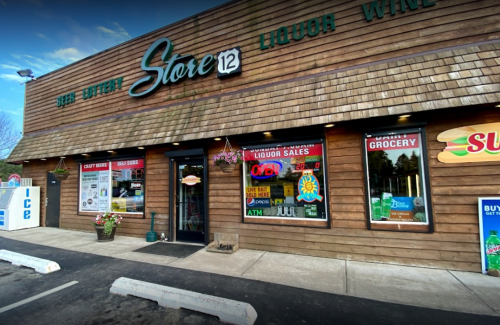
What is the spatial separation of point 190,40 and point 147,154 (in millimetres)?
3721

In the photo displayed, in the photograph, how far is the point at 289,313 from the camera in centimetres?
294

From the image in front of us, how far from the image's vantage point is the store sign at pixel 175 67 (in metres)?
6.17

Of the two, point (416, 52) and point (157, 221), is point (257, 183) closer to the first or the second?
point (157, 221)

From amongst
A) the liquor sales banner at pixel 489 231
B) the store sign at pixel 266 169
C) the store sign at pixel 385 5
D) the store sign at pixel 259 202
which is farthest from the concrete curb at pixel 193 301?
the store sign at pixel 385 5

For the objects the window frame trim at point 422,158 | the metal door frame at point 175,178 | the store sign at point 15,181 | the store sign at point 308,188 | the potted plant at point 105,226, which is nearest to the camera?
the window frame trim at point 422,158

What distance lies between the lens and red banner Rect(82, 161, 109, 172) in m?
7.93

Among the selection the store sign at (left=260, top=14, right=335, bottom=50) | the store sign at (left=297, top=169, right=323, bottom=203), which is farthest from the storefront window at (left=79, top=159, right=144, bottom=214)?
the store sign at (left=260, top=14, right=335, bottom=50)

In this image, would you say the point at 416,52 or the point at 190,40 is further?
the point at 190,40

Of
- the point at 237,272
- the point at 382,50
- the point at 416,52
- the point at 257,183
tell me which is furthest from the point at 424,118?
the point at 237,272

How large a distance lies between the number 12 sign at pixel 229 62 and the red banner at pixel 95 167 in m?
5.14

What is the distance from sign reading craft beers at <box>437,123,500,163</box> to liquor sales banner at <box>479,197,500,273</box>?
30.0 inches

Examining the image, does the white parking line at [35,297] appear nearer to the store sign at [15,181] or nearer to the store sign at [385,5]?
the store sign at [385,5]

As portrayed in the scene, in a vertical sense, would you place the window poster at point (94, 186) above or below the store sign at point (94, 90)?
below

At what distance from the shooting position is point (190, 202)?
6.50m
